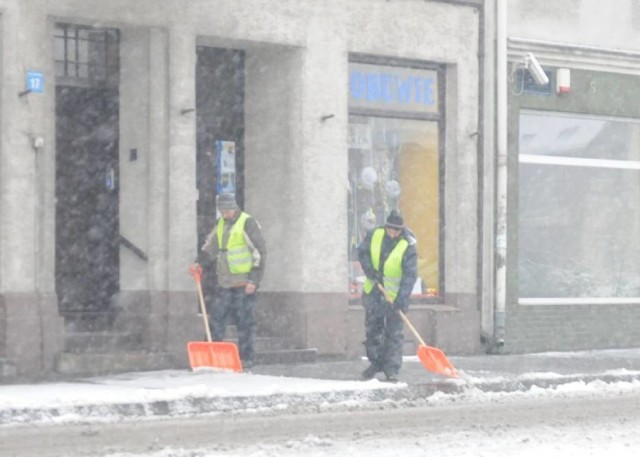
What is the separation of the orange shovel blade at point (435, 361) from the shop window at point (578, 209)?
516 cm

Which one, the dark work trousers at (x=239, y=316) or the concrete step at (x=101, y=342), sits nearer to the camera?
the dark work trousers at (x=239, y=316)

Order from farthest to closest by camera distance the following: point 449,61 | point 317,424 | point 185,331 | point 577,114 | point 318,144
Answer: point 577,114
point 449,61
point 318,144
point 185,331
point 317,424

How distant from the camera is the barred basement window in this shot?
16.4 meters

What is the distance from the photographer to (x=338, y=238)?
17.5 metres

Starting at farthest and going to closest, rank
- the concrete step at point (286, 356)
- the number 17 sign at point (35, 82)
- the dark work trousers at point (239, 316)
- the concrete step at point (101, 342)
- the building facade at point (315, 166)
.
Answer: the concrete step at point (286, 356) < the concrete step at point (101, 342) < the dark work trousers at point (239, 316) < the building facade at point (315, 166) < the number 17 sign at point (35, 82)

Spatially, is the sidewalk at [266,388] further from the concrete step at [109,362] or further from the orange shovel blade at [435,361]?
the concrete step at [109,362]

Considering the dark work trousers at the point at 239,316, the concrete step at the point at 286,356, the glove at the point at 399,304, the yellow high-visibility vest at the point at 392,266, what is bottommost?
the concrete step at the point at 286,356

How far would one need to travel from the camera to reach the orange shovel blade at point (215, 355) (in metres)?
15.0

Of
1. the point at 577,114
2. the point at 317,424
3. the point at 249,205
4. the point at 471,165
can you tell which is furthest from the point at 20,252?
the point at 577,114

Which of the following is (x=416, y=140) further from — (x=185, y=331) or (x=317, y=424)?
(x=317, y=424)

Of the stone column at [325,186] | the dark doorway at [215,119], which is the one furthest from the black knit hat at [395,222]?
the dark doorway at [215,119]

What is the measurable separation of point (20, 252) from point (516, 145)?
7.14m

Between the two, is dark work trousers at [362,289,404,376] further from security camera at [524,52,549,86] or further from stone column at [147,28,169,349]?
security camera at [524,52,549,86]

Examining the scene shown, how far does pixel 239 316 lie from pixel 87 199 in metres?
2.54
